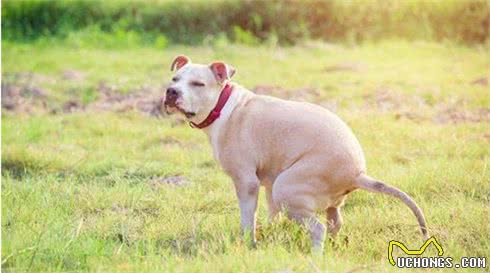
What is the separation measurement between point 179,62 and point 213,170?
5.48 ft

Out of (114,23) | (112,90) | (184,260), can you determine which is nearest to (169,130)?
(112,90)

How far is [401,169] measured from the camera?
23.6 ft

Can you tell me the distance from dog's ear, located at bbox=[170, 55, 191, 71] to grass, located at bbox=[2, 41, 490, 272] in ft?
3.07

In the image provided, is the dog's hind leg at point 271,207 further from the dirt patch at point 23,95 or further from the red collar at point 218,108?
the dirt patch at point 23,95

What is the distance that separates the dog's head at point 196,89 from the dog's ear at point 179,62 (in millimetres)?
252

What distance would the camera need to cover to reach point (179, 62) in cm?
624

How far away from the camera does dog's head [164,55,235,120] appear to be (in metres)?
5.74

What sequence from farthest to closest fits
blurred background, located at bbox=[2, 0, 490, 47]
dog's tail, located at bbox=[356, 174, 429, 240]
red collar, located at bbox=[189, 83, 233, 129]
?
1. blurred background, located at bbox=[2, 0, 490, 47]
2. red collar, located at bbox=[189, 83, 233, 129]
3. dog's tail, located at bbox=[356, 174, 429, 240]

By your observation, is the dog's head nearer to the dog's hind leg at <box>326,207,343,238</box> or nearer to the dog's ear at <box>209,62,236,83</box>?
the dog's ear at <box>209,62,236,83</box>

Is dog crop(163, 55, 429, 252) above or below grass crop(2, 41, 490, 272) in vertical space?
above

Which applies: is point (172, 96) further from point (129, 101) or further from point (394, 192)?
point (129, 101)

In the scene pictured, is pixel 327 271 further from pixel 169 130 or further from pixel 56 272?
pixel 169 130

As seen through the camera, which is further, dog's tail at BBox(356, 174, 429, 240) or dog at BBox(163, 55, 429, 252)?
dog at BBox(163, 55, 429, 252)

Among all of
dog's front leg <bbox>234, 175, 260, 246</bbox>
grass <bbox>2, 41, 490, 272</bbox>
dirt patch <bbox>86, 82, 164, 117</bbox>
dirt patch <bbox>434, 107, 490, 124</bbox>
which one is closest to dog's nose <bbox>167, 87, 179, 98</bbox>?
dog's front leg <bbox>234, 175, 260, 246</bbox>
